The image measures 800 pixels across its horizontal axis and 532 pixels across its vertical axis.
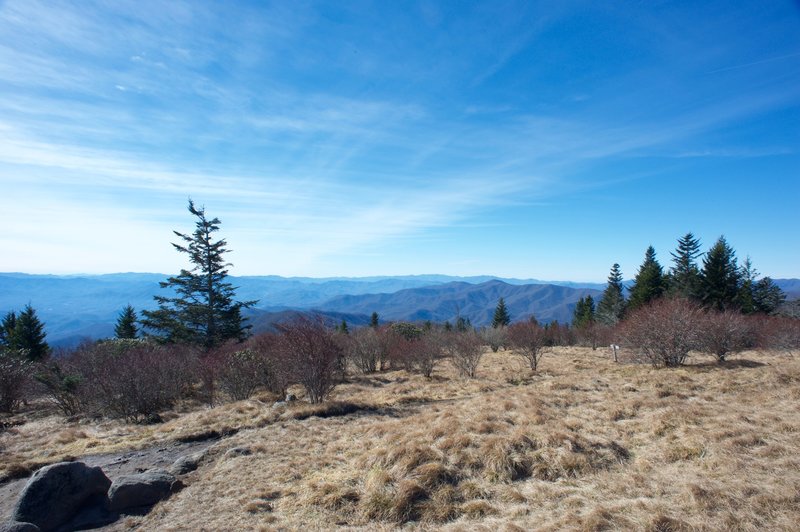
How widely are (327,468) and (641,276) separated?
43108mm

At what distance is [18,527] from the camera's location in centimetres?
470

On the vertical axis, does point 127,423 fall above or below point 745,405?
below

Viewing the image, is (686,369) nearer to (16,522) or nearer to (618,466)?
(618,466)

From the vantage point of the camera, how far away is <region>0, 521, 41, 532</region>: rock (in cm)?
467

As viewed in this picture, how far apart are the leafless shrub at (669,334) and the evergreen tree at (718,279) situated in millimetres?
22915

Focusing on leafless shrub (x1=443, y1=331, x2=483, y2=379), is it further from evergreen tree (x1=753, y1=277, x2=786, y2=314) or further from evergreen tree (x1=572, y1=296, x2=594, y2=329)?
evergreen tree (x1=572, y1=296, x2=594, y2=329)

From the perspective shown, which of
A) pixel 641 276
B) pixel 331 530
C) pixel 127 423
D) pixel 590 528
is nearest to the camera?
pixel 590 528

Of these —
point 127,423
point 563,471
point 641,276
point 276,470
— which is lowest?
point 127,423

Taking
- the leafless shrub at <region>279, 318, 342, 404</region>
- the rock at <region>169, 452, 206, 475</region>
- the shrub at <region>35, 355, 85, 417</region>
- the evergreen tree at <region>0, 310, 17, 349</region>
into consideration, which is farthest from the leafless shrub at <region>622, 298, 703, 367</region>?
the evergreen tree at <region>0, 310, 17, 349</region>

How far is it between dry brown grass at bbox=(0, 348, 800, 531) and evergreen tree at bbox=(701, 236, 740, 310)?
90.8 ft

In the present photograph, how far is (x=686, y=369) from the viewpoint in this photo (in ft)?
44.1

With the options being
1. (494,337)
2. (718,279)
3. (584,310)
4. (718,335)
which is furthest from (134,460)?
(584,310)

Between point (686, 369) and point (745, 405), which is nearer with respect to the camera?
point (745, 405)

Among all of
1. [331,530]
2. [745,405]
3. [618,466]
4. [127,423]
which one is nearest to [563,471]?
[618,466]
